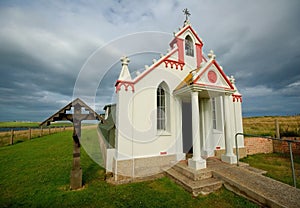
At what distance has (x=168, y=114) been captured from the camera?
21.9 feet

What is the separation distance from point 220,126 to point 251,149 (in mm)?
3053

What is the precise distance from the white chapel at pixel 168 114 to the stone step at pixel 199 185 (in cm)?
57

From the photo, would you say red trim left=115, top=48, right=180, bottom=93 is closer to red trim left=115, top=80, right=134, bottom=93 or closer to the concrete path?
red trim left=115, top=80, right=134, bottom=93

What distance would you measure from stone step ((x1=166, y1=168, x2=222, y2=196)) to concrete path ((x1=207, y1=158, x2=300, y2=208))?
1.02 ft

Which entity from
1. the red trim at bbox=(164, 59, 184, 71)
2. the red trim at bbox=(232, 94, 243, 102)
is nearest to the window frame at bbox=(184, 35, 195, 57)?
the red trim at bbox=(164, 59, 184, 71)

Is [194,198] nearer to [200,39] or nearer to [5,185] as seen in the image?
[5,185]

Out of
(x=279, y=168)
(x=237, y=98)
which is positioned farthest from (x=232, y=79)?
(x=279, y=168)

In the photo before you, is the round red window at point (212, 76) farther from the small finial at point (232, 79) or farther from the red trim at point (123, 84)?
the red trim at point (123, 84)

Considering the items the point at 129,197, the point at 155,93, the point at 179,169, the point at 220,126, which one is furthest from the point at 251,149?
the point at 129,197

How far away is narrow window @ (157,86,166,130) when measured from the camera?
6.69 metres

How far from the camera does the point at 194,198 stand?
4031 millimetres

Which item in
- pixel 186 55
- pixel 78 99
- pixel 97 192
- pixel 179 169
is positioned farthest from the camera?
pixel 186 55

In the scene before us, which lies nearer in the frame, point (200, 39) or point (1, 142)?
point (200, 39)

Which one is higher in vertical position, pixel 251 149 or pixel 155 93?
pixel 155 93
